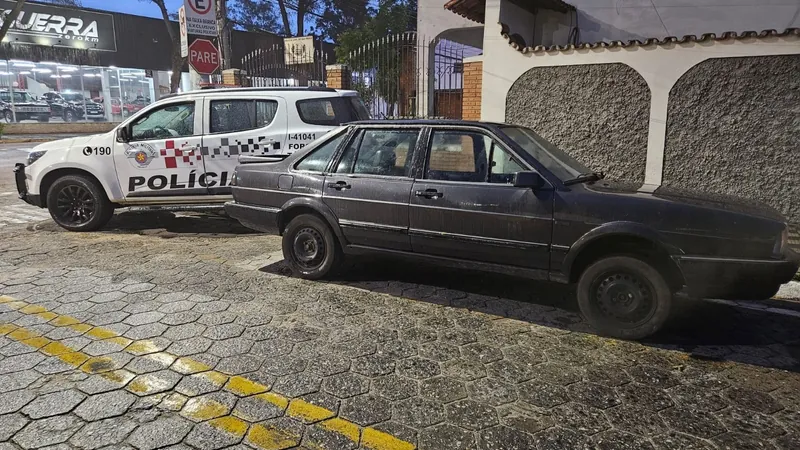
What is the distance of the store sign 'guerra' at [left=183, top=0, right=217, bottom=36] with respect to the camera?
11641 mm

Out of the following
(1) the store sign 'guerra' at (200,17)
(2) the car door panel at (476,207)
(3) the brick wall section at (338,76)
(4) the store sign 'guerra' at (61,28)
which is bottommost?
(2) the car door panel at (476,207)

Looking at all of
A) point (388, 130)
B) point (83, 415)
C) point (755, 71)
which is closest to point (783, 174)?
point (755, 71)

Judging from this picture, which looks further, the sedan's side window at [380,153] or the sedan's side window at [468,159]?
the sedan's side window at [380,153]

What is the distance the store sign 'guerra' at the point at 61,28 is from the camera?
2659 cm

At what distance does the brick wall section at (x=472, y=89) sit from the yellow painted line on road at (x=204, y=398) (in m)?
7.30

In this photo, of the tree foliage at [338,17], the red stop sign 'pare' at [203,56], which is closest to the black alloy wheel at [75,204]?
the red stop sign 'pare' at [203,56]

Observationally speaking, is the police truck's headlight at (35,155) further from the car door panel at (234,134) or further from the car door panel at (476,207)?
the car door panel at (476,207)

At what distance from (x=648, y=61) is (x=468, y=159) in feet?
16.7

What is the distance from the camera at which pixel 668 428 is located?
296 centimetres

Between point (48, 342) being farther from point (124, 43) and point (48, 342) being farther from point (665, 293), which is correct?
point (124, 43)

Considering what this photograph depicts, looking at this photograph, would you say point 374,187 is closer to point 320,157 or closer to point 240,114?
point 320,157

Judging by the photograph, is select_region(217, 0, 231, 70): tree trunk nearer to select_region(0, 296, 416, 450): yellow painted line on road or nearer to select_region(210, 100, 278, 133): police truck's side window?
select_region(210, 100, 278, 133): police truck's side window

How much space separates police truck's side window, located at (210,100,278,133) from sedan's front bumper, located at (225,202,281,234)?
1.89 m

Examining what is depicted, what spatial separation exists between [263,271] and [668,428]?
4.12 metres
